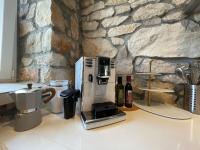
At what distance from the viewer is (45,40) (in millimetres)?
1102

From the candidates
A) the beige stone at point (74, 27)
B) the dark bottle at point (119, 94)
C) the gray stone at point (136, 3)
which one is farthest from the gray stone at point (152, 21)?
the beige stone at point (74, 27)

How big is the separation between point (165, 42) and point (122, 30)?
1.16ft

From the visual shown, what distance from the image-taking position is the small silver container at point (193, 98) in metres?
0.86

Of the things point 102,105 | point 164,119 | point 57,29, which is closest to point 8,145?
point 102,105

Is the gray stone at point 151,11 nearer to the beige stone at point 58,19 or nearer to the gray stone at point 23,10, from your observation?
the beige stone at point 58,19

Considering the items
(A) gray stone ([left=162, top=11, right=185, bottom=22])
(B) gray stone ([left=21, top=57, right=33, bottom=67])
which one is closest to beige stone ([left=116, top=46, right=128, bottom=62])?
(A) gray stone ([left=162, top=11, right=185, bottom=22])

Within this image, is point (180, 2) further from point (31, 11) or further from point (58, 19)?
point (31, 11)

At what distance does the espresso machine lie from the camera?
767 millimetres

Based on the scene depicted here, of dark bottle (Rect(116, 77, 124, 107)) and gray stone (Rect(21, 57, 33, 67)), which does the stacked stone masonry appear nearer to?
gray stone (Rect(21, 57, 33, 67))

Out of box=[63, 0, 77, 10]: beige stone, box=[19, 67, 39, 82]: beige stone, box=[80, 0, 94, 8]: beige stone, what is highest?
box=[80, 0, 94, 8]: beige stone

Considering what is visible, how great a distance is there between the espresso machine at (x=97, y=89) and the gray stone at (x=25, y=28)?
62 cm

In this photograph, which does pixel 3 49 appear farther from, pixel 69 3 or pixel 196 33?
pixel 196 33

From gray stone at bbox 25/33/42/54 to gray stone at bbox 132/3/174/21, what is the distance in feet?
2.48

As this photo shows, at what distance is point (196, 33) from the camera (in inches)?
38.0
